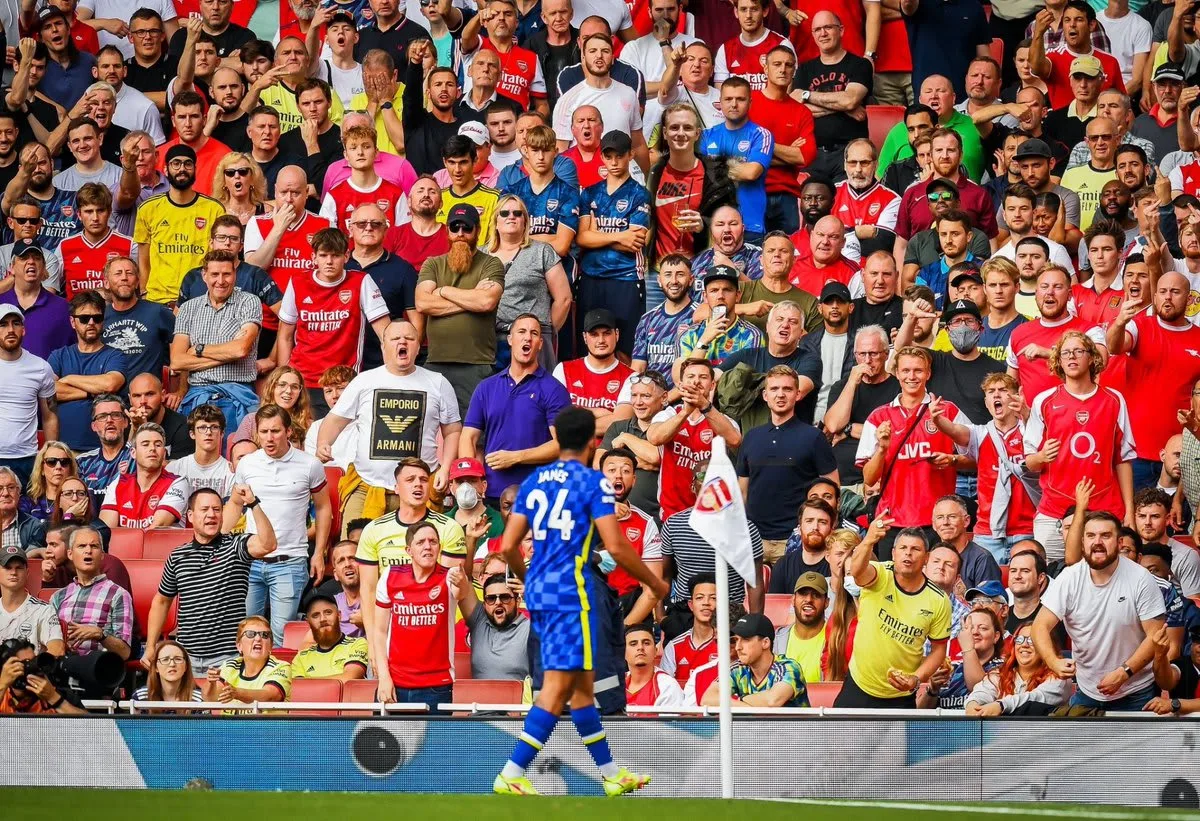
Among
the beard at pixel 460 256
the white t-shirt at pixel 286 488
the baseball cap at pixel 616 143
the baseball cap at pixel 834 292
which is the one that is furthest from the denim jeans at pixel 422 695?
the baseball cap at pixel 616 143

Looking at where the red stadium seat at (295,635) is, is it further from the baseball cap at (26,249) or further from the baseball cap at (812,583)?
the baseball cap at (26,249)

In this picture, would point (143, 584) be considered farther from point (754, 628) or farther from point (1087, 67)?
point (1087, 67)

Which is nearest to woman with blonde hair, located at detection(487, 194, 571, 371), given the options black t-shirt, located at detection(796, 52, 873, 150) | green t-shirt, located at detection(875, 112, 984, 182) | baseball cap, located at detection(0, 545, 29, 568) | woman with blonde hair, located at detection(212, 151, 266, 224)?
woman with blonde hair, located at detection(212, 151, 266, 224)

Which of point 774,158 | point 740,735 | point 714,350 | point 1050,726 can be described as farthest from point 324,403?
point 1050,726

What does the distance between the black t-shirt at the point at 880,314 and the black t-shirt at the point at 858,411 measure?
0.55m

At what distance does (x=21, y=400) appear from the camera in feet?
47.3

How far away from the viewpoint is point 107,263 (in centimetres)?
1498

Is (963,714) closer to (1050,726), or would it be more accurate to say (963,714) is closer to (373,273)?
(1050,726)

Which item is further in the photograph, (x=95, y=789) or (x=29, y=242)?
(x=29, y=242)

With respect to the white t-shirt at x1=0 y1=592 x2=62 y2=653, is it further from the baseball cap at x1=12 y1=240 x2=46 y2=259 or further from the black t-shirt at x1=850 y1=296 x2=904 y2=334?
the black t-shirt at x1=850 y1=296 x2=904 y2=334

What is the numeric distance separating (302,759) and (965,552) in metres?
4.62

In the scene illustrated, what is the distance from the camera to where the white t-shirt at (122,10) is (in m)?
18.3

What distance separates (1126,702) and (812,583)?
2001 mm

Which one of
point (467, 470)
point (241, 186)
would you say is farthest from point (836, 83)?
point (467, 470)
